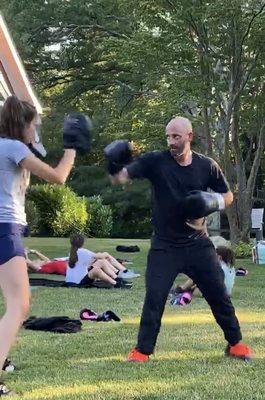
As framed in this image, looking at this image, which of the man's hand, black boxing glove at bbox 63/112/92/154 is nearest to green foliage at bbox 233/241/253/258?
the man's hand

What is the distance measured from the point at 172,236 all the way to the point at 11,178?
4.83ft

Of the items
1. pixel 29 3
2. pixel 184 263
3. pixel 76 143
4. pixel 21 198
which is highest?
pixel 29 3

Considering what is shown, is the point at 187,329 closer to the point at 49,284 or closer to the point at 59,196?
the point at 49,284

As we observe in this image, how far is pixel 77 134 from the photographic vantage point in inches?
177

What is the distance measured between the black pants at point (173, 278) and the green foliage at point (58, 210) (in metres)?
22.1

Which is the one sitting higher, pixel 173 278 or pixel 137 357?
pixel 173 278

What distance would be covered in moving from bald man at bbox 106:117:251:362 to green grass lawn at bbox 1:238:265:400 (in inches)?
11.5

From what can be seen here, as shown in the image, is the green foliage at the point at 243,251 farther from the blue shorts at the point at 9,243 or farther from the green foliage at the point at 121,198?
the green foliage at the point at 121,198

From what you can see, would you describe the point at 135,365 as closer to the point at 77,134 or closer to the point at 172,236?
the point at 172,236

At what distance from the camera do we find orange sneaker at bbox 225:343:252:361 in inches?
208

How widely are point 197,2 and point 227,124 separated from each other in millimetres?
3012

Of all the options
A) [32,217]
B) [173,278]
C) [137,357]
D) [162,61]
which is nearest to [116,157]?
[173,278]

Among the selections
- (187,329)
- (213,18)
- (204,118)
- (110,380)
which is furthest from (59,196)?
(110,380)

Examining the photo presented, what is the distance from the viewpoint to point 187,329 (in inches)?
266
